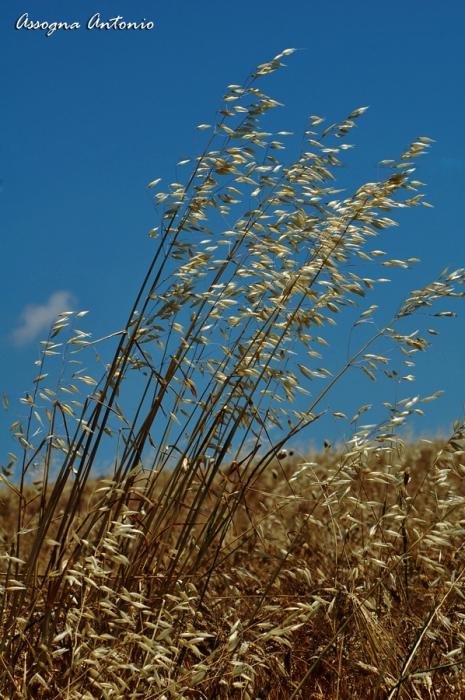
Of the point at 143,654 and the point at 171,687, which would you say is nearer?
the point at 171,687

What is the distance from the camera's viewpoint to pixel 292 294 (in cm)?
291

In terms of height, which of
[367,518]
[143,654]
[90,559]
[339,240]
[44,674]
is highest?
[339,240]

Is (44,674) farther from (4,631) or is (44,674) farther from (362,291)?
(362,291)

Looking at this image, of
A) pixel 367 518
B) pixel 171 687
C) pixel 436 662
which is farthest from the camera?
pixel 367 518

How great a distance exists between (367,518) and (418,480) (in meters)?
1.17

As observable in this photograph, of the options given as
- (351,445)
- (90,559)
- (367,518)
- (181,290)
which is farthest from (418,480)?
(90,559)

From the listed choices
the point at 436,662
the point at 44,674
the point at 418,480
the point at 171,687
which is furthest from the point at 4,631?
the point at 418,480

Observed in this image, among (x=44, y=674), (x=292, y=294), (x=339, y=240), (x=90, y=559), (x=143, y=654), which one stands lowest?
(x=44, y=674)

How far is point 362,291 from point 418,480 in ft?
12.2

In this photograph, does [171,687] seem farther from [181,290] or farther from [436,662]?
[181,290]

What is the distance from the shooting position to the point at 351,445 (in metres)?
2.92

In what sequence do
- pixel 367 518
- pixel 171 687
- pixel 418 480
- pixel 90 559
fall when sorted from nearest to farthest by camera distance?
pixel 171 687, pixel 90 559, pixel 367 518, pixel 418 480

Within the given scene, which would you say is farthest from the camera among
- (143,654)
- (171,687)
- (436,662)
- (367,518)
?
(367,518)

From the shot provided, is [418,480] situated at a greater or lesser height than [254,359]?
greater
